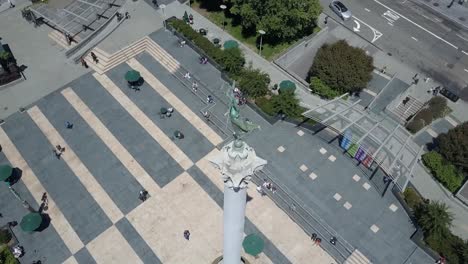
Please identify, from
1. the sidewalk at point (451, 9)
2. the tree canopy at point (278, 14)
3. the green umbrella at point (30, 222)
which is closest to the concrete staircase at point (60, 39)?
the tree canopy at point (278, 14)

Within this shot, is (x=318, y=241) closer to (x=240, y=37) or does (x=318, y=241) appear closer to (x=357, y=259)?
(x=357, y=259)

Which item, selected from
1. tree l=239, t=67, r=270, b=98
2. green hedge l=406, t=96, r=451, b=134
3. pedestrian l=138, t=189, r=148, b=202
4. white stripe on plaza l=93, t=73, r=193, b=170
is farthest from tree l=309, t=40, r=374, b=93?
pedestrian l=138, t=189, r=148, b=202

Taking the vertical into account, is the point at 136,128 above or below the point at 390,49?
above

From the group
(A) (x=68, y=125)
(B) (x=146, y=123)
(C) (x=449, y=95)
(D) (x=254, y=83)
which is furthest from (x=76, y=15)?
(C) (x=449, y=95)

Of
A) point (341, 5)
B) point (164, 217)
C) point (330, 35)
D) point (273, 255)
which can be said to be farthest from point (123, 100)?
point (341, 5)

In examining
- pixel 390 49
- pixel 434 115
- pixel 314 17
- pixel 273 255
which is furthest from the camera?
pixel 390 49

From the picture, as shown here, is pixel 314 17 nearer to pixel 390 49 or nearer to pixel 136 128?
pixel 390 49
